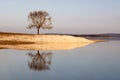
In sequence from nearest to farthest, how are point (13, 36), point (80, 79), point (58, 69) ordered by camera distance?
1. point (80, 79)
2. point (58, 69)
3. point (13, 36)

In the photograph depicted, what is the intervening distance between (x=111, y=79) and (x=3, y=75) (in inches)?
250

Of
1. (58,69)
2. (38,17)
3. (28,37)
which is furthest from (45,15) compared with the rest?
(58,69)

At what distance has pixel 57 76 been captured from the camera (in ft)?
52.3

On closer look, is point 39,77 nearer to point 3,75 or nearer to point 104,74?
point 3,75

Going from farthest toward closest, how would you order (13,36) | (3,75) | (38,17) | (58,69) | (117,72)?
(38,17)
(13,36)
(58,69)
(117,72)
(3,75)

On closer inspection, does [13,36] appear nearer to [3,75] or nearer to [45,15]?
[45,15]

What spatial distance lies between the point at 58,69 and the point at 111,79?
4.62 metres

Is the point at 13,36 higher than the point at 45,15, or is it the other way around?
the point at 45,15

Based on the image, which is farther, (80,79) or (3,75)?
(3,75)

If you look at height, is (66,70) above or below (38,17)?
below

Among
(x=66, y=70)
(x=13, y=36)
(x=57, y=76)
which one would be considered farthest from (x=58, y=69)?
(x=13, y=36)

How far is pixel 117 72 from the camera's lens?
17438mm

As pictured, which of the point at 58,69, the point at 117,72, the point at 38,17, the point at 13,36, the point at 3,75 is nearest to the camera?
the point at 3,75

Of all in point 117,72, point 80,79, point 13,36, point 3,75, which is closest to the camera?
point 80,79
